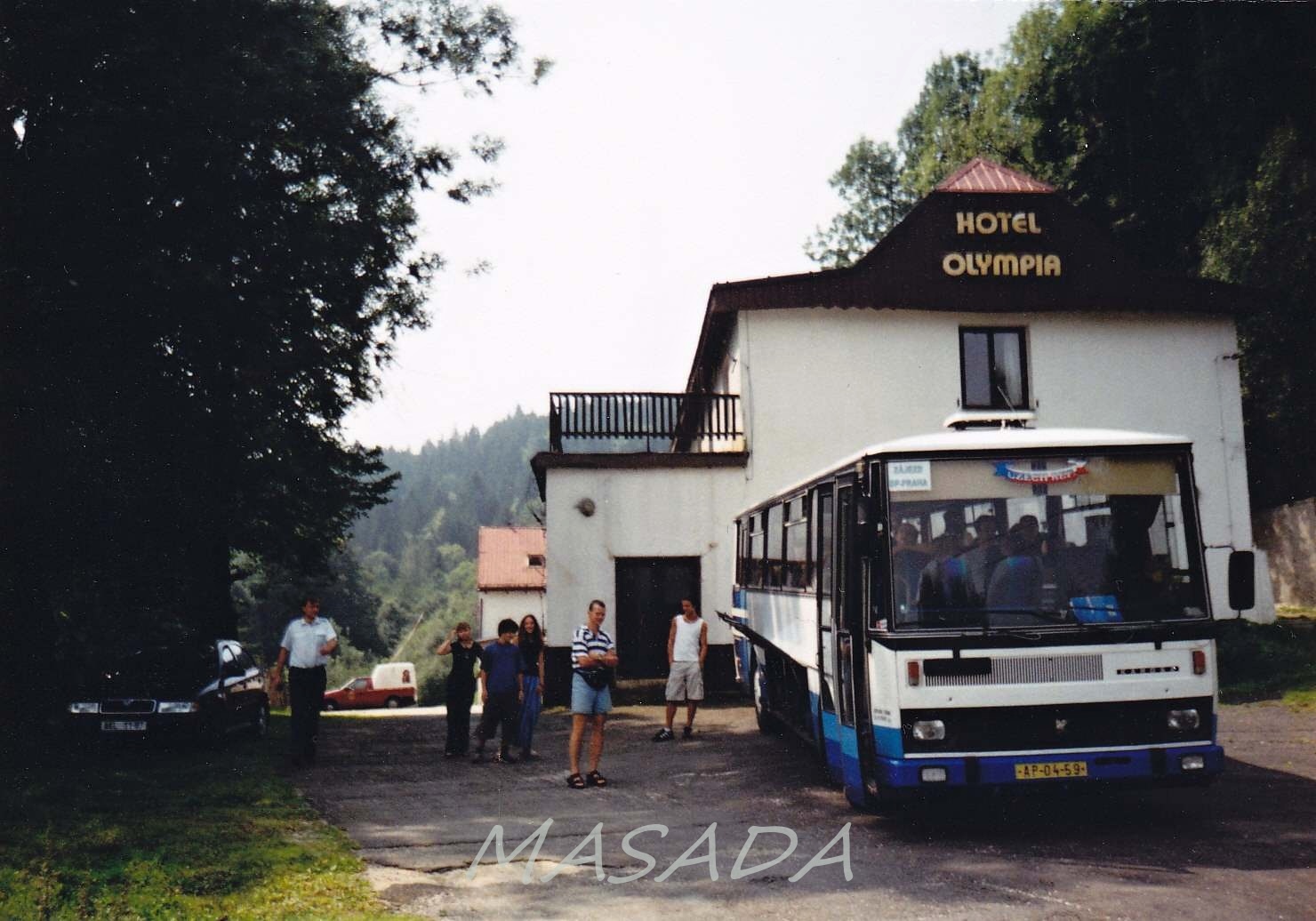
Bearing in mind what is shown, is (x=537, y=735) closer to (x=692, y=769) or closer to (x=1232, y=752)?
(x=692, y=769)

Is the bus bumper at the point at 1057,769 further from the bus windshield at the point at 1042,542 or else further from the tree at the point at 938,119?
the tree at the point at 938,119

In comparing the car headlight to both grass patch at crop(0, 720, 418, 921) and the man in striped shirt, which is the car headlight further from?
the man in striped shirt

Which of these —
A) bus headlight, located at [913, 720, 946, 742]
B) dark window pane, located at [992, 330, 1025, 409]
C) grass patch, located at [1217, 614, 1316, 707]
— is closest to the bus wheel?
bus headlight, located at [913, 720, 946, 742]

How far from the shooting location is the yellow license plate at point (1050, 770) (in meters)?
7.90

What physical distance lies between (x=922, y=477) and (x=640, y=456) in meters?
12.3

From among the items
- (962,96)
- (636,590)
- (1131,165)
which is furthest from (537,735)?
(962,96)

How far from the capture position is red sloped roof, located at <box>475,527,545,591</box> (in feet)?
180

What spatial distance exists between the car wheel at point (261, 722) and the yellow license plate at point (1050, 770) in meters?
12.3

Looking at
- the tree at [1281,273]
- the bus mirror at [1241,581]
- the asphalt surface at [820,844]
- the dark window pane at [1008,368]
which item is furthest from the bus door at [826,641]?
the tree at [1281,273]

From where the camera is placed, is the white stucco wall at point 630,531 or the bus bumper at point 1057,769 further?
the white stucco wall at point 630,531

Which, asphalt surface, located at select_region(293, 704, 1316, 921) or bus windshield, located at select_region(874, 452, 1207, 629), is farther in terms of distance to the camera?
bus windshield, located at select_region(874, 452, 1207, 629)

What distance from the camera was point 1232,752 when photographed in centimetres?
1180

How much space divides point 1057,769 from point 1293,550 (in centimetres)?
2295

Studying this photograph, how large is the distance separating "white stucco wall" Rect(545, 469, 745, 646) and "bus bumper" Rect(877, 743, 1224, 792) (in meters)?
12.6
